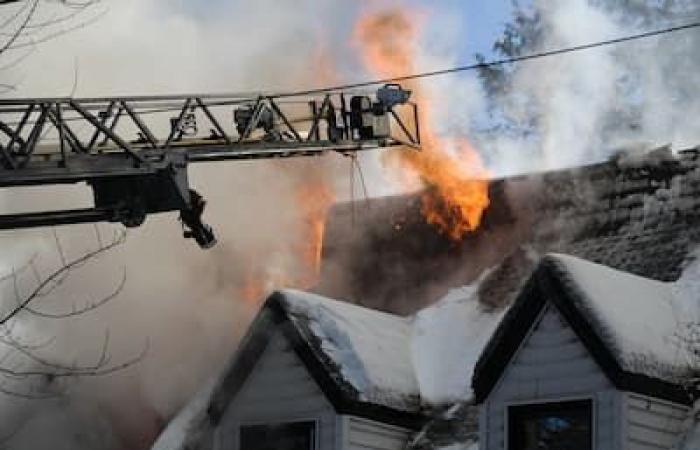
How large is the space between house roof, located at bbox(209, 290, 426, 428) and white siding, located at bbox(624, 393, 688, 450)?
9.29 ft

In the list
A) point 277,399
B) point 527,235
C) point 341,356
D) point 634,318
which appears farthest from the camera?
point 527,235

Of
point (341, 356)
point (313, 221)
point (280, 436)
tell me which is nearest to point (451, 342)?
point (341, 356)

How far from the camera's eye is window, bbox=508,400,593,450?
1545 centimetres

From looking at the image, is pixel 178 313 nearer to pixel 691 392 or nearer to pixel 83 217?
pixel 83 217

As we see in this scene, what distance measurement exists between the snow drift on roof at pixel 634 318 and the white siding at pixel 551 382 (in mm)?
328

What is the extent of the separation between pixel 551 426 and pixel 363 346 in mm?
2683

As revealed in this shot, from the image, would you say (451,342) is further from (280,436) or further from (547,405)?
(547,405)

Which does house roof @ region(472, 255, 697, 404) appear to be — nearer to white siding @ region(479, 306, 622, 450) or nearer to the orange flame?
white siding @ region(479, 306, 622, 450)

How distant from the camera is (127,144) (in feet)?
53.5

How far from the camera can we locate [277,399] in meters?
17.5

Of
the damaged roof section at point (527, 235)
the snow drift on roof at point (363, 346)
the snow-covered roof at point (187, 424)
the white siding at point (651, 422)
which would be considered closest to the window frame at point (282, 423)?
the snow drift on roof at point (363, 346)

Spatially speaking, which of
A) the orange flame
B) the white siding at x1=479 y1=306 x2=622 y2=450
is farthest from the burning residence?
the orange flame

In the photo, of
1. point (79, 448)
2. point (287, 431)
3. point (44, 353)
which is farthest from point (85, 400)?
point (287, 431)

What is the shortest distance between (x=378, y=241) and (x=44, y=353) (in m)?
6.85
